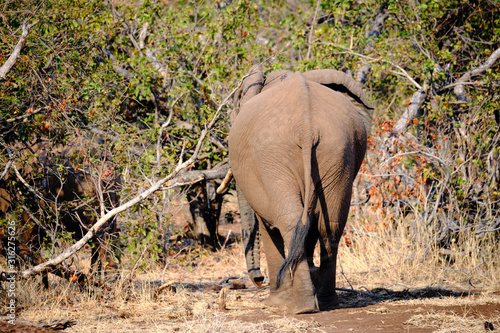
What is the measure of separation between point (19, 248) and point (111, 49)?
4.42m

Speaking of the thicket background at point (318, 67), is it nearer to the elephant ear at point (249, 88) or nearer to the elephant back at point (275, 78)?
the elephant ear at point (249, 88)

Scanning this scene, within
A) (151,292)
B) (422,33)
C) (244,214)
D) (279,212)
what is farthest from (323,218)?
(422,33)

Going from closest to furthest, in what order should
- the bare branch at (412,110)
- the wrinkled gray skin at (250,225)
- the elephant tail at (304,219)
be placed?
the elephant tail at (304,219) → the wrinkled gray skin at (250,225) → the bare branch at (412,110)

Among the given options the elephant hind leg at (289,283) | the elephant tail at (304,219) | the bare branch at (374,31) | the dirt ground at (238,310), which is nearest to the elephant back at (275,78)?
the elephant tail at (304,219)

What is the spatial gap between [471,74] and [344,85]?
12.8ft

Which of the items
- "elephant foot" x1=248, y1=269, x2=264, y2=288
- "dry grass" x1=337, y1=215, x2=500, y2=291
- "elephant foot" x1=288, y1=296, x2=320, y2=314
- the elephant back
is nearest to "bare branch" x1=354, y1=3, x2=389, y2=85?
"dry grass" x1=337, y1=215, x2=500, y2=291

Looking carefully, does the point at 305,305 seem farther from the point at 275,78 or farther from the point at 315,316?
the point at 275,78

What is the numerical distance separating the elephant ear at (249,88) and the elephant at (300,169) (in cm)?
63

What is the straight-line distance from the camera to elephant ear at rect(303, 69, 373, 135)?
594cm

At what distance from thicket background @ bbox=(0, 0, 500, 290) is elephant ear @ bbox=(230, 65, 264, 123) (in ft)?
4.01

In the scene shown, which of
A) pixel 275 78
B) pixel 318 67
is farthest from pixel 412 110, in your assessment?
pixel 275 78

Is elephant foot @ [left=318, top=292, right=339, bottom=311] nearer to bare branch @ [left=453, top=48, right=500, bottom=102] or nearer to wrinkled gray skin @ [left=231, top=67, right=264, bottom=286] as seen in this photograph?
wrinkled gray skin @ [left=231, top=67, right=264, bottom=286]

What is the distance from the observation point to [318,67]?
30.8ft

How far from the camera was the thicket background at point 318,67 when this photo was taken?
707 centimetres
